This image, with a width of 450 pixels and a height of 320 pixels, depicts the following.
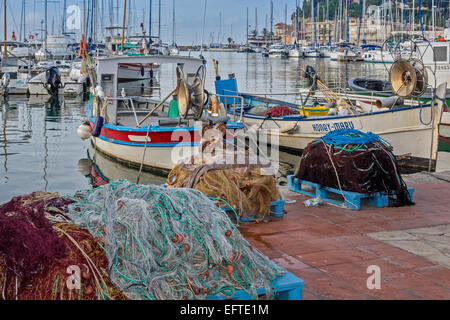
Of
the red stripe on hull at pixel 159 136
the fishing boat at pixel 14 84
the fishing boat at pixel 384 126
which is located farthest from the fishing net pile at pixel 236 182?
the fishing boat at pixel 14 84

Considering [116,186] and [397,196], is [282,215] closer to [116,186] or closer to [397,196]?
[397,196]

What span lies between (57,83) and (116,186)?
30.0 meters

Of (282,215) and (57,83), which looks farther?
(57,83)

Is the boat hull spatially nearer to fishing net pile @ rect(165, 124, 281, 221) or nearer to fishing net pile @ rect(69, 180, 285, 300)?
fishing net pile @ rect(165, 124, 281, 221)

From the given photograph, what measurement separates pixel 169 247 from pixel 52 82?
30356mm

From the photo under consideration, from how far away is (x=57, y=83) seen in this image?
107 feet

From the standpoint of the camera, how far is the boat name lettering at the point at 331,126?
564 inches

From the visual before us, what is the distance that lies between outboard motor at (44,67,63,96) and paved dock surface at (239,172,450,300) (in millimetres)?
27070

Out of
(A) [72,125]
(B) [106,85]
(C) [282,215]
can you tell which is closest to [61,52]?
(A) [72,125]

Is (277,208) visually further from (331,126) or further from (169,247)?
(331,126)

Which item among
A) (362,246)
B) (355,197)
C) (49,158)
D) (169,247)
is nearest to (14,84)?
(49,158)

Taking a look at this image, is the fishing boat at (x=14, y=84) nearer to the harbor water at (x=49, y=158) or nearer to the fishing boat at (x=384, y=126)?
the harbor water at (x=49, y=158)

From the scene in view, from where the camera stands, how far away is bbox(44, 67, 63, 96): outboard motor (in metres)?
32.0

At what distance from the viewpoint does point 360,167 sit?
7109 millimetres
